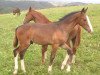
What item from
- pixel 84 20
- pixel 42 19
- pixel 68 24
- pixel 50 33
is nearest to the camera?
pixel 50 33

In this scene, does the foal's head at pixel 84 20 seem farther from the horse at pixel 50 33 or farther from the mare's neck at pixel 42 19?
the mare's neck at pixel 42 19

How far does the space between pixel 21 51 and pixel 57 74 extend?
6.17 ft

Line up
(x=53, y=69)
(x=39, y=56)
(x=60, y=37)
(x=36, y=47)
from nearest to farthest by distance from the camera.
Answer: (x=60, y=37) < (x=53, y=69) < (x=39, y=56) < (x=36, y=47)

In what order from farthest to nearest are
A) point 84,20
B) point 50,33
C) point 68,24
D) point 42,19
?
point 42,19 < point 68,24 < point 84,20 < point 50,33

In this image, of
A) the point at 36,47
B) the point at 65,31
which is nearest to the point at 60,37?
the point at 65,31

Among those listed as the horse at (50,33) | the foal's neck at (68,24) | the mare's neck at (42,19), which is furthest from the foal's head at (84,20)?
the mare's neck at (42,19)

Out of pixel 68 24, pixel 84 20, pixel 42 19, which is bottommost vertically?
pixel 42 19

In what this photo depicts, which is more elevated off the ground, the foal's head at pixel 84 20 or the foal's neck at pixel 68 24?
the foal's head at pixel 84 20

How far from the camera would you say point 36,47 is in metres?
18.2

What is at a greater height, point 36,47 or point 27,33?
point 27,33

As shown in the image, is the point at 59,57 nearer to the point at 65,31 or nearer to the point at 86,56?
the point at 86,56

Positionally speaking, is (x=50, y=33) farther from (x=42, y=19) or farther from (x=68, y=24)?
(x=42, y=19)

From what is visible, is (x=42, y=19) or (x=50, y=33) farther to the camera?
(x=42, y=19)

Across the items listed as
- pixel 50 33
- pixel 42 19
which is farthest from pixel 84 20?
pixel 42 19
